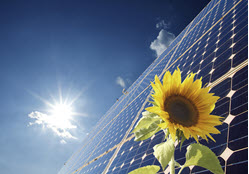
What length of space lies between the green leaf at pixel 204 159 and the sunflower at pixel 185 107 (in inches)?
3.8

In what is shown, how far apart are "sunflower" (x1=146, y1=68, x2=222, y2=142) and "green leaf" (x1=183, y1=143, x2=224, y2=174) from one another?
0.32ft

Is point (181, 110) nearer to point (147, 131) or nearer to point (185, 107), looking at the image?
point (185, 107)

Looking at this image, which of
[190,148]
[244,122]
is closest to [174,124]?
[190,148]

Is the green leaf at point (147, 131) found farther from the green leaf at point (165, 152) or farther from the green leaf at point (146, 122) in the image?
the green leaf at point (165, 152)

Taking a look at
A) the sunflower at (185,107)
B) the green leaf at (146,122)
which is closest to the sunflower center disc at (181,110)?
the sunflower at (185,107)

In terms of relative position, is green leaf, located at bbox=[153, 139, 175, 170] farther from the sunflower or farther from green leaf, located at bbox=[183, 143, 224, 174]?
green leaf, located at bbox=[183, 143, 224, 174]

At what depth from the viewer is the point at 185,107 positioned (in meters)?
1.24

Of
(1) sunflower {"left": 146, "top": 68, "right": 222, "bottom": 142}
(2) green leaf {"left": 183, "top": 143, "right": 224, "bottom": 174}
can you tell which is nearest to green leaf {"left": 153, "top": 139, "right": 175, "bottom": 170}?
(1) sunflower {"left": 146, "top": 68, "right": 222, "bottom": 142}

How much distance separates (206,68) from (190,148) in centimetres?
339

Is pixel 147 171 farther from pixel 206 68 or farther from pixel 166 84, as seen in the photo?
pixel 206 68

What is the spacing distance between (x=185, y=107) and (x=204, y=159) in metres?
0.36

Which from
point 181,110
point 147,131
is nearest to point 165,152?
point 147,131

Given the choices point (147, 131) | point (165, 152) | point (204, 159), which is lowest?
point (204, 159)

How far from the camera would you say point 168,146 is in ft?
3.38
